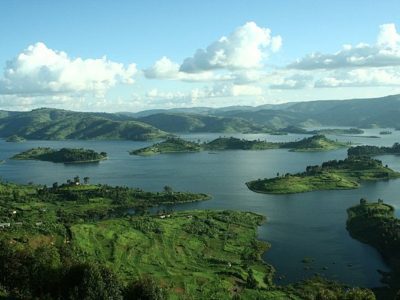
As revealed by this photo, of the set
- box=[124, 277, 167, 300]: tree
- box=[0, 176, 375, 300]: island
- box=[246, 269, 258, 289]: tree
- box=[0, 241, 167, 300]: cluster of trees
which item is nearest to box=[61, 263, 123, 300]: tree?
box=[0, 241, 167, 300]: cluster of trees

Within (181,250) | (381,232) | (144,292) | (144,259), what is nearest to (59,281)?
(144,292)

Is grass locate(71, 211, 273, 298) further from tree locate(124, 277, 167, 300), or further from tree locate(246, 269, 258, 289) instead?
tree locate(124, 277, 167, 300)

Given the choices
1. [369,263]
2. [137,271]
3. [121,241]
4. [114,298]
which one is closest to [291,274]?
[369,263]

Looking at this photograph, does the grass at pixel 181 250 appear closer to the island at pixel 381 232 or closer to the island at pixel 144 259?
the island at pixel 144 259

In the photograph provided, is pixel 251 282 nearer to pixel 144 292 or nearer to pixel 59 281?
pixel 144 292

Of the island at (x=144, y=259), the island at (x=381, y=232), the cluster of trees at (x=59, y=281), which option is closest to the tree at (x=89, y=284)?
the cluster of trees at (x=59, y=281)

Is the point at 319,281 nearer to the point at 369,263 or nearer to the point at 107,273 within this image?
the point at 369,263
